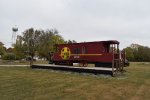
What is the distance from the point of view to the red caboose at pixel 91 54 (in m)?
27.6

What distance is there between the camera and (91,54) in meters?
29.6

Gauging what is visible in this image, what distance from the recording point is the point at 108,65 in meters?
27.6

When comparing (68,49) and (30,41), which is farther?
(30,41)

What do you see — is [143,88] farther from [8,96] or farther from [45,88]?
[8,96]

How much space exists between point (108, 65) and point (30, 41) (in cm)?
3797

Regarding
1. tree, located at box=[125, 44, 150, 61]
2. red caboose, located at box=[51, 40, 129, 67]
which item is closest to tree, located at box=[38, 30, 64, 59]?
red caboose, located at box=[51, 40, 129, 67]

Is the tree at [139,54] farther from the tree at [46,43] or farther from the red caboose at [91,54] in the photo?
the red caboose at [91,54]

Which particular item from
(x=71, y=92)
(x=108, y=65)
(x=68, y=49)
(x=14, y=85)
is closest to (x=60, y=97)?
(x=71, y=92)

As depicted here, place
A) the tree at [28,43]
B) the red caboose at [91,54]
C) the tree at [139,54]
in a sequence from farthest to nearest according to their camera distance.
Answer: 1. the tree at [139,54]
2. the tree at [28,43]
3. the red caboose at [91,54]

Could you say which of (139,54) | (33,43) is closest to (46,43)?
(33,43)

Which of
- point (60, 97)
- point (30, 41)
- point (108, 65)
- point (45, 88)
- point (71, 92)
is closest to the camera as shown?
point (60, 97)

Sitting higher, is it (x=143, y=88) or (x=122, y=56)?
(x=122, y=56)

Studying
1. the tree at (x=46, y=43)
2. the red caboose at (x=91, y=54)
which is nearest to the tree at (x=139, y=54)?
the tree at (x=46, y=43)

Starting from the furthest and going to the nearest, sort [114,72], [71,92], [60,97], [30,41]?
[30,41], [114,72], [71,92], [60,97]
